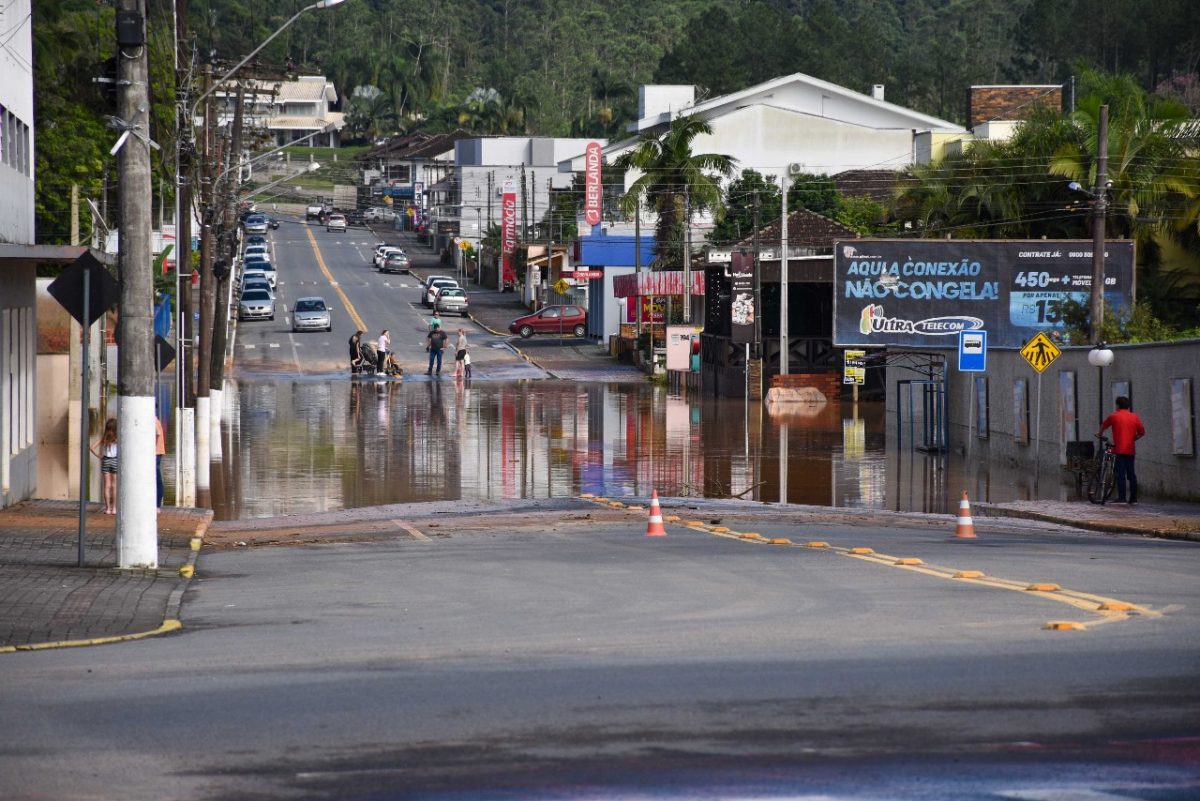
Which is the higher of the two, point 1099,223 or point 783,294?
point 1099,223

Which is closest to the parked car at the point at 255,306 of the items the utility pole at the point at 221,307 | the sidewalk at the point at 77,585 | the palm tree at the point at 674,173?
the palm tree at the point at 674,173

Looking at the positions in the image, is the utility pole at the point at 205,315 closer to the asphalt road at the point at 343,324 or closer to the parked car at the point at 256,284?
the asphalt road at the point at 343,324

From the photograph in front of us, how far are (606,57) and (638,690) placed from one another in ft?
615

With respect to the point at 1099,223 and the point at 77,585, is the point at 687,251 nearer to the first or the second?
the point at 1099,223

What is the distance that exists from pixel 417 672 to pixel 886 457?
26.3 metres

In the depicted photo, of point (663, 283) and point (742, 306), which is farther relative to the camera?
point (663, 283)

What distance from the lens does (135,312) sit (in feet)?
53.7

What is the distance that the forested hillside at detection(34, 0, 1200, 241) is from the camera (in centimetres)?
5819

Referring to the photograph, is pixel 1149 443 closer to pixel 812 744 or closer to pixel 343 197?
pixel 812 744

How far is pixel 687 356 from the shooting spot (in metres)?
58.5

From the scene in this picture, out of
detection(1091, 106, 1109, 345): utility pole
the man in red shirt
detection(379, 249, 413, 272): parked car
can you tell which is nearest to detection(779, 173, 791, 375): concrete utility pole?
detection(1091, 106, 1109, 345): utility pole

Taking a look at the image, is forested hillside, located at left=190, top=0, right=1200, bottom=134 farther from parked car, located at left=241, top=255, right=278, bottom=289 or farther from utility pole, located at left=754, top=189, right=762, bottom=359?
utility pole, located at left=754, top=189, right=762, bottom=359

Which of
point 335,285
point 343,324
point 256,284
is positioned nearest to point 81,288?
point 343,324

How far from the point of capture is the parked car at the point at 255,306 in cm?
7700
